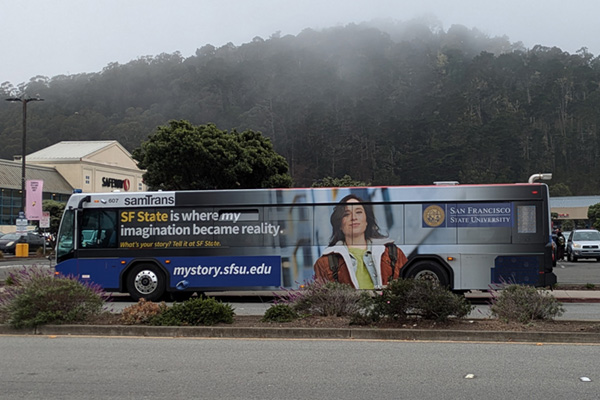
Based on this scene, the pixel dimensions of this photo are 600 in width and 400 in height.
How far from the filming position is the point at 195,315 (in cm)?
1040

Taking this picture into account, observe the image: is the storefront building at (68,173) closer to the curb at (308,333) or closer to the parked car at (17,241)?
the parked car at (17,241)

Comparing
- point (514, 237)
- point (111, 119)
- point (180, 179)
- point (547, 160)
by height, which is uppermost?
point (111, 119)

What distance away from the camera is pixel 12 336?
406 inches

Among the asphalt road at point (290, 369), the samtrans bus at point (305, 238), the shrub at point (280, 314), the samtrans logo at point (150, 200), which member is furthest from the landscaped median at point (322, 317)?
the samtrans logo at point (150, 200)

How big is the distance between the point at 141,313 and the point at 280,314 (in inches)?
88.2

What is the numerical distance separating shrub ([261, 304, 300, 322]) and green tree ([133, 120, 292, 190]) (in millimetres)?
29892

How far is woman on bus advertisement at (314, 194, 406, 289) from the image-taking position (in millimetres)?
15492

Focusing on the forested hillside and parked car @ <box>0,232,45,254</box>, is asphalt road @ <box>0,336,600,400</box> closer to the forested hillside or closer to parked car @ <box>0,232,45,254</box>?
parked car @ <box>0,232,45,254</box>

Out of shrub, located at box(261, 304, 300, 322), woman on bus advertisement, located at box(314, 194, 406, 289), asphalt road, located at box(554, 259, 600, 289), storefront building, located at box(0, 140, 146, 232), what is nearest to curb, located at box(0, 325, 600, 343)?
shrub, located at box(261, 304, 300, 322)

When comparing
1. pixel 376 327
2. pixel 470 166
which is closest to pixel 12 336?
pixel 376 327

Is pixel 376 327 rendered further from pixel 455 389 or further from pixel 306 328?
pixel 455 389

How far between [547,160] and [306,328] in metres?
126

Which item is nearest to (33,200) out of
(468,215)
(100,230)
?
(100,230)

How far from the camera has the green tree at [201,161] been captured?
40.1 meters
